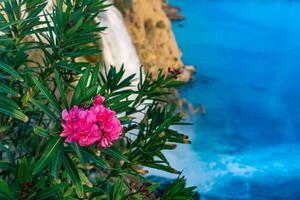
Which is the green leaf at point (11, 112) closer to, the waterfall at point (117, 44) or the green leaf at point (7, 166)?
the green leaf at point (7, 166)

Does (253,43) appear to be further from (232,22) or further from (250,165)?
(250,165)

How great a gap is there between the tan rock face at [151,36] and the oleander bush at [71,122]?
8.64m

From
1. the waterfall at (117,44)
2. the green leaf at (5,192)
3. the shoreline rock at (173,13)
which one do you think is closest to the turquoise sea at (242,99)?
the shoreline rock at (173,13)

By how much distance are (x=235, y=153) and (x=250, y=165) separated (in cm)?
49

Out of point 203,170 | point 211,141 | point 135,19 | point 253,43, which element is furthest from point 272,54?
point 203,170

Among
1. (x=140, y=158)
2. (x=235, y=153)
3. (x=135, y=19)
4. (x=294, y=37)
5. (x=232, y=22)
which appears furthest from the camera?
(x=232, y=22)

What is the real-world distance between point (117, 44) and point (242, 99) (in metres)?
4.12

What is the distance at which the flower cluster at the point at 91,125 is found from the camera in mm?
2689

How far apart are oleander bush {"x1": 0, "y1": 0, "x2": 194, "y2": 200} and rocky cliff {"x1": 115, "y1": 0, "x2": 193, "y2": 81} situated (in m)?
8.54

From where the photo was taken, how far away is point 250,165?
10016mm

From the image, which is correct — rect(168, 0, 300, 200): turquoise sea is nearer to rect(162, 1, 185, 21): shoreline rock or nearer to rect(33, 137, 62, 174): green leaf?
rect(162, 1, 185, 21): shoreline rock

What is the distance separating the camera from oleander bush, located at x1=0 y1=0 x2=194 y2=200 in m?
2.81

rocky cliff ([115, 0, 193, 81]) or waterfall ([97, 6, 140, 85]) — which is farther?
rocky cliff ([115, 0, 193, 81])

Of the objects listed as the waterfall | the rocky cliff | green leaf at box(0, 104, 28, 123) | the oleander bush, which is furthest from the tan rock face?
green leaf at box(0, 104, 28, 123)
